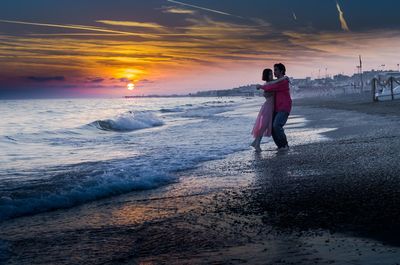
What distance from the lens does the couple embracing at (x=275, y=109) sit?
10258mm

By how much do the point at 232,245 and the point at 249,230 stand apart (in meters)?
0.41

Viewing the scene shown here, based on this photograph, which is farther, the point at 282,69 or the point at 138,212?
the point at 282,69

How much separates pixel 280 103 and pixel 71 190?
6.37 meters

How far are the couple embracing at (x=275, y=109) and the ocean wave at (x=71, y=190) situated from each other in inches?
166

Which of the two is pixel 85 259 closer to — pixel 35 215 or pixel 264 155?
pixel 35 215

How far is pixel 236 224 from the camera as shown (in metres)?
3.76

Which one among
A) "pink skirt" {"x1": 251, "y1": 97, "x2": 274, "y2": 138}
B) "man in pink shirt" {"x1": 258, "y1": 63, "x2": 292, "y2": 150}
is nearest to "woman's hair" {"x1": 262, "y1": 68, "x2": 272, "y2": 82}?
"man in pink shirt" {"x1": 258, "y1": 63, "x2": 292, "y2": 150}

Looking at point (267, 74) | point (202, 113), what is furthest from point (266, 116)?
point (202, 113)

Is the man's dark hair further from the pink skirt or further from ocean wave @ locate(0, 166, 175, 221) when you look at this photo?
ocean wave @ locate(0, 166, 175, 221)

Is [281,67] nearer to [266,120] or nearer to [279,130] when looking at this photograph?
[266,120]

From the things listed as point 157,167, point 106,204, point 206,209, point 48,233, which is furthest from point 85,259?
point 157,167

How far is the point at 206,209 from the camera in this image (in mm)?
4430

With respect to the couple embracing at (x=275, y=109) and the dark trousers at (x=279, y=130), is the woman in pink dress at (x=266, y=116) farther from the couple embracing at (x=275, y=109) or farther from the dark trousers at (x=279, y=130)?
the dark trousers at (x=279, y=130)

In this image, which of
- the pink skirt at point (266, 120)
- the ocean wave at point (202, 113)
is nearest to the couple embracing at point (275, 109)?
the pink skirt at point (266, 120)
